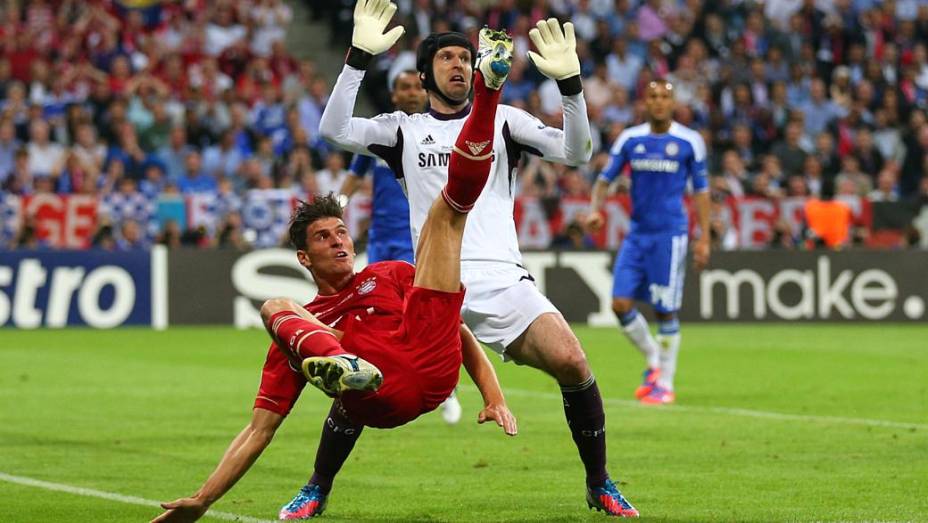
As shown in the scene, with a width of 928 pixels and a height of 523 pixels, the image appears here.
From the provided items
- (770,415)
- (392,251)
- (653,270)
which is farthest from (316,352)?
(653,270)

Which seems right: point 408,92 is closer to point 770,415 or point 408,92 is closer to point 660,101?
point 660,101

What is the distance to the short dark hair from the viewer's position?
24.7 ft

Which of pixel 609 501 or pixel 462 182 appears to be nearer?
pixel 462 182

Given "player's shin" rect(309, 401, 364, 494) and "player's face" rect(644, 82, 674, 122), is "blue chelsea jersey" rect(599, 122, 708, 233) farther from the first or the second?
"player's shin" rect(309, 401, 364, 494)

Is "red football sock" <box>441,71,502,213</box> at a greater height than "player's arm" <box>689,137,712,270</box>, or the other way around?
"red football sock" <box>441,71,502,213</box>

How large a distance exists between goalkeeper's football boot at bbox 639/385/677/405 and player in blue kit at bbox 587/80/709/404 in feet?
0.06

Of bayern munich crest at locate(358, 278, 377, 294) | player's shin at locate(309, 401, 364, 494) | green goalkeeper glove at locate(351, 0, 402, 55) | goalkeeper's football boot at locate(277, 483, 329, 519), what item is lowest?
goalkeeper's football boot at locate(277, 483, 329, 519)

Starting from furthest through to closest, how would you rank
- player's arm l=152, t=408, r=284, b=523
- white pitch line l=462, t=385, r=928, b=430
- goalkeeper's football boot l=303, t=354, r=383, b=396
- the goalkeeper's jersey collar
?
white pitch line l=462, t=385, r=928, b=430 → the goalkeeper's jersey collar → player's arm l=152, t=408, r=284, b=523 → goalkeeper's football boot l=303, t=354, r=383, b=396

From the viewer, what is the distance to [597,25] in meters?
28.3

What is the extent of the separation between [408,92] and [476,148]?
13.0ft

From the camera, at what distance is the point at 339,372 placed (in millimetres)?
6457

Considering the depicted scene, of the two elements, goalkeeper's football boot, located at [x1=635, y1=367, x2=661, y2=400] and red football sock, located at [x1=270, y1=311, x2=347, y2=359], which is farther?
goalkeeper's football boot, located at [x1=635, y1=367, x2=661, y2=400]

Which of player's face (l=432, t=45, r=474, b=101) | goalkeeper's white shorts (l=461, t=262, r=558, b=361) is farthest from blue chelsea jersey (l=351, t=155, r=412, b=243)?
goalkeeper's white shorts (l=461, t=262, r=558, b=361)

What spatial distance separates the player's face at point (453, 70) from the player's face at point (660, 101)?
18.3ft
